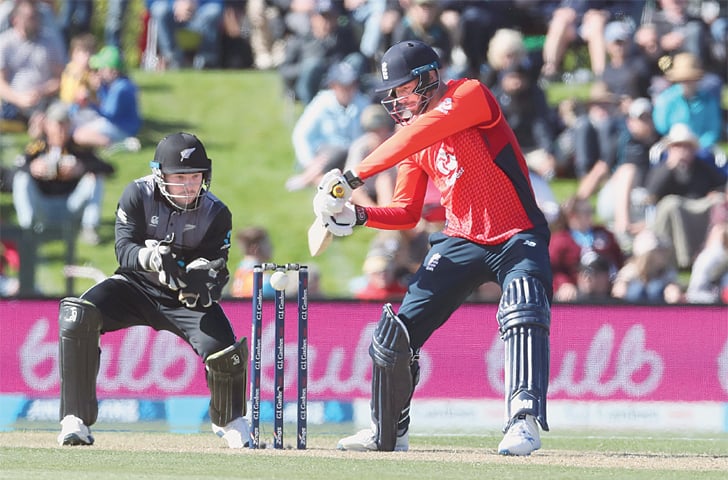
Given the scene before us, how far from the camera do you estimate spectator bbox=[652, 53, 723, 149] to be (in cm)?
1355

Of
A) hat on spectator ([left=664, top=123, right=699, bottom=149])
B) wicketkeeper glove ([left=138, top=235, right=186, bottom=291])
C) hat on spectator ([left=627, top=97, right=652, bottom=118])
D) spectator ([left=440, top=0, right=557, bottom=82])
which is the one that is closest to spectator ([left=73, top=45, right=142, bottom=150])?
spectator ([left=440, top=0, right=557, bottom=82])

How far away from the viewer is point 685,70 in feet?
44.6

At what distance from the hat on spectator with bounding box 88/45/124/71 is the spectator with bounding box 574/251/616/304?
556 cm

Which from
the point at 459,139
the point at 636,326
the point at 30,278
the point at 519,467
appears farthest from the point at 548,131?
the point at 519,467

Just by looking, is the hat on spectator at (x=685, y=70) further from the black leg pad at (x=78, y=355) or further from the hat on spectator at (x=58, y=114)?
the black leg pad at (x=78, y=355)

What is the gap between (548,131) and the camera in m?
13.8

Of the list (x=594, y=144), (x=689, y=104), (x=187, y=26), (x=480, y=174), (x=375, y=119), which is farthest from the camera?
(x=187, y=26)

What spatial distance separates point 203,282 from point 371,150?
556 cm

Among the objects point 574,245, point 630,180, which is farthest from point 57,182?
point 630,180

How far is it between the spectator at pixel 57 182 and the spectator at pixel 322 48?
101 inches

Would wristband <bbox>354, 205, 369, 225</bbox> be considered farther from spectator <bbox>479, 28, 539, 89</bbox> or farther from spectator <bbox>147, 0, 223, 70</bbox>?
spectator <bbox>147, 0, 223, 70</bbox>

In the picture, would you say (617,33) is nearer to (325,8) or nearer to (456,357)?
(325,8)

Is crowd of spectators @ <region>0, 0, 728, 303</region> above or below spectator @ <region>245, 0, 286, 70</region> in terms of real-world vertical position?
below

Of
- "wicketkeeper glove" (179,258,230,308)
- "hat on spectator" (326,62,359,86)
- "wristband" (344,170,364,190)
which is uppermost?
"hat on spectator" (326,62,359,86)
